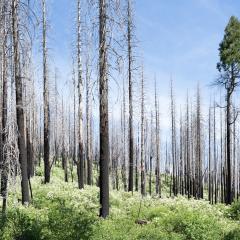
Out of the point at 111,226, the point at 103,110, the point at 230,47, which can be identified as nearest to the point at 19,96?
the point at 103,110

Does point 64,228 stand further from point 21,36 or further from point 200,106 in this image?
point 200,106

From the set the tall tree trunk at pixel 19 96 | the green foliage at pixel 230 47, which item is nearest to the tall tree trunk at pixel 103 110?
the tall tree trunk at pixel 19 96

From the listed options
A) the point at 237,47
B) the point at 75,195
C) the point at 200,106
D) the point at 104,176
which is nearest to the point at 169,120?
the point at 200,106

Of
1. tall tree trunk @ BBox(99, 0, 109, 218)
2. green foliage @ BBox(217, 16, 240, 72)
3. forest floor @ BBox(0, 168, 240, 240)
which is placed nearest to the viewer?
forest floor @ BBox(0, 168, 240, 240)

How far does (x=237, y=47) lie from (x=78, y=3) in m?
10.2

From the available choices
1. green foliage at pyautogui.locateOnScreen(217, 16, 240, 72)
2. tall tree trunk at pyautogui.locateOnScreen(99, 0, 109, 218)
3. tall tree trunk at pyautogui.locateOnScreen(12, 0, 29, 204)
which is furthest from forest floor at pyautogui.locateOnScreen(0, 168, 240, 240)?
green foliage at pyautogui.locateOnScreen(217, 16, 240, 72)

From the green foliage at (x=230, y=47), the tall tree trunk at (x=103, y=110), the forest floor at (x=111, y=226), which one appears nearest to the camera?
the forest floor at (x=111, y=226)

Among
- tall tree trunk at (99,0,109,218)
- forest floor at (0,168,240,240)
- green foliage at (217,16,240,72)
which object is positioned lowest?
forest floor at (0,168,240,240)

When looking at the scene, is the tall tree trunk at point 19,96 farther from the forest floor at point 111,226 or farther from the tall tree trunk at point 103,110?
the tall tree trunk at point 103,110

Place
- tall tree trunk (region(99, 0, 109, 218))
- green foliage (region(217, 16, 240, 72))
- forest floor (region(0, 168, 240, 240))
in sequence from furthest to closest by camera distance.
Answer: green foliage (region(217, 16, 240, 72)) < tall tree trunk (region(99, 0, 109, 218)) < forest floor (region(0, 168, 240, 240))

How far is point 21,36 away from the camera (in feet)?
46.2

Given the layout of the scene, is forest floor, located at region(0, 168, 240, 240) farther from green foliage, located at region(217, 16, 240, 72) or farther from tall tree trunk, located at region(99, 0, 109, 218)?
green foliage, located at region(217, 16, 240, 72)

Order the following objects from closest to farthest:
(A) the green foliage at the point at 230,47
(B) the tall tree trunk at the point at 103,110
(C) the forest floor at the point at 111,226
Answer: (C) the forest floor at the point at 111,226, (B) the tall tree trunk at the point at 103,110, (A) the green foliage at the point at 230,47

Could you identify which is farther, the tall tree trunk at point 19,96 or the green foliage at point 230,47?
the green foliage at point 230,47
